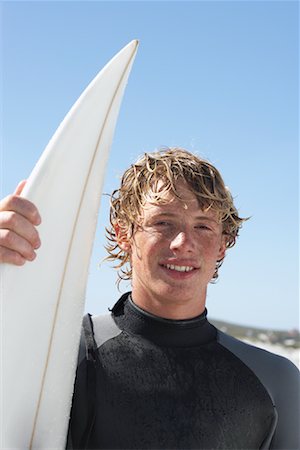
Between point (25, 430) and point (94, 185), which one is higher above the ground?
point (94, 185)

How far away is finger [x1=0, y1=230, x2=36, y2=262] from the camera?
1813 millimetres

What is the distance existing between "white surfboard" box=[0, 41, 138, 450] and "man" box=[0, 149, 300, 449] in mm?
120

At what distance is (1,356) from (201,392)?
0.75 meters

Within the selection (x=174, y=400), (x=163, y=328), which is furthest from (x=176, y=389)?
(x=163, y=328)

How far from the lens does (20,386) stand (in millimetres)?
2061

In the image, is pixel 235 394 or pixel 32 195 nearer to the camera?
pixel 32 195

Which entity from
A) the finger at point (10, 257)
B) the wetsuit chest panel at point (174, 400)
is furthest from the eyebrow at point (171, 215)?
the finger at point (10, 257)

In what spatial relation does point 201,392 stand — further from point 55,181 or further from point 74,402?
point 55,181

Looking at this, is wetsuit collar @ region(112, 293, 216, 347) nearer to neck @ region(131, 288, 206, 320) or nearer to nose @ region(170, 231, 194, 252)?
neck @ region(131, 288, 206, 320)

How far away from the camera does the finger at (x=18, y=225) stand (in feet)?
5.90

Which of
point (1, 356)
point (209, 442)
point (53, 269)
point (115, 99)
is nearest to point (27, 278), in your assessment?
point (53, 269)

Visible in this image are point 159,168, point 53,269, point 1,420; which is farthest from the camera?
point 159,168

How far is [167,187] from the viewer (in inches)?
93.0

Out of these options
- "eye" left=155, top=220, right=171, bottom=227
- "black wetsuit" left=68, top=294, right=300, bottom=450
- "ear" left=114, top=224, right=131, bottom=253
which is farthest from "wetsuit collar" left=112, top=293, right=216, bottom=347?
"eye" left=155, top=220, right=171, bottom=227
